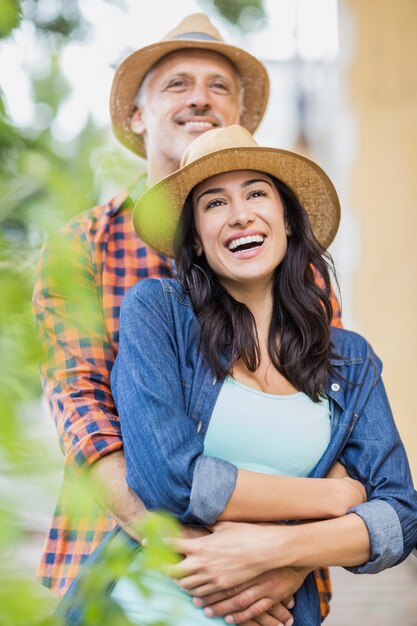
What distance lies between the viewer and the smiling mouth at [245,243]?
1758mm

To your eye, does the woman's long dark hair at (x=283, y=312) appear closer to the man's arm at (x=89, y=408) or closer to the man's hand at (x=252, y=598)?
the man's arm at (x=89, y=408)

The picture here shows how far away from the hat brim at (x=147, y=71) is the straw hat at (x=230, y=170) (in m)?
0.54

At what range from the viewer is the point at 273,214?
1.80m

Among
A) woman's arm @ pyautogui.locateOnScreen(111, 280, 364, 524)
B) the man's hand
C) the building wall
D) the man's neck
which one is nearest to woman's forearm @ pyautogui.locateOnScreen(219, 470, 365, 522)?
woman's arm @ pyautogui.locateOnScreen(111, 280, 364, 524)

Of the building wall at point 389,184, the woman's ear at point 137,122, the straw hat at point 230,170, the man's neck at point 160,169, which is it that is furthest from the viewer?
the building wall at point 389,184

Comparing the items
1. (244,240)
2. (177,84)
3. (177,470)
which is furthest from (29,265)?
(177,84)

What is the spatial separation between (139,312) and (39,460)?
1179 mm

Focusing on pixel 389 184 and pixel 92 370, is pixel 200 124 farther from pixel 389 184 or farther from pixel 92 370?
pixel 389 184

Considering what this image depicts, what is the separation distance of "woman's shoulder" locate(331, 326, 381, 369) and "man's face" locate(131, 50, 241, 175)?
0.70 m

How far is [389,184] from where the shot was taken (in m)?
4.16

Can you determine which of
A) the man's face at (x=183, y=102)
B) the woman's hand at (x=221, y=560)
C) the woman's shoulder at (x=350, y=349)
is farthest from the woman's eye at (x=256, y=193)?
the woman's hand at (x=221, y=560)

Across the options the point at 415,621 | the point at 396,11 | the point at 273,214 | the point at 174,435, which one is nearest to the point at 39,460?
the point at 174,435

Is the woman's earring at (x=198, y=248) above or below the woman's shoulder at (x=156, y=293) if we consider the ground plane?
above

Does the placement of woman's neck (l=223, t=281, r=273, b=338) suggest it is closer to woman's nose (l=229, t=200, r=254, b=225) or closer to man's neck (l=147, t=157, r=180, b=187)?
woman's nose (l=229, t=200, r=254, b=225)
